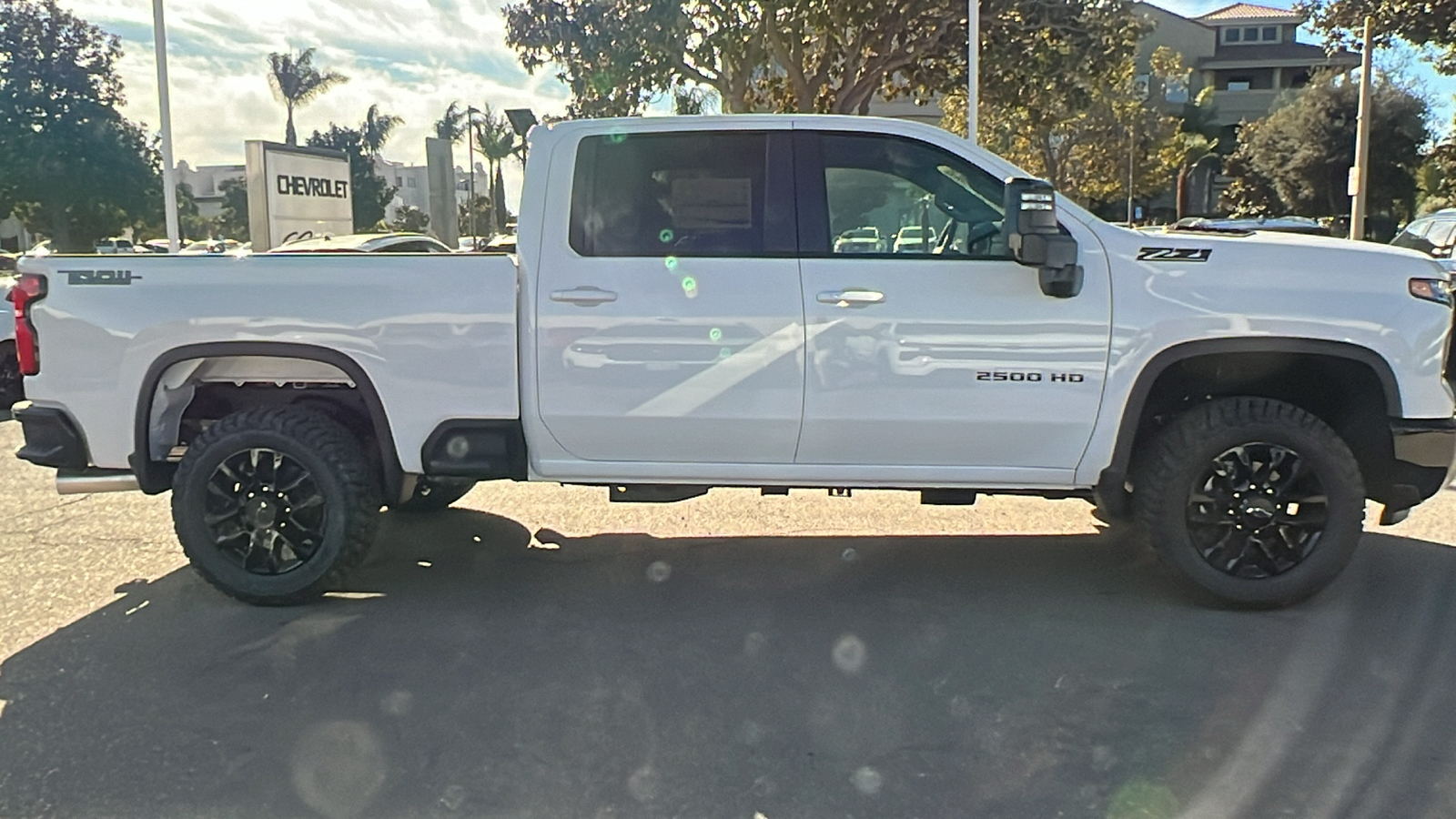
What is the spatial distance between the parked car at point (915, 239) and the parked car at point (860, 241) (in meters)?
0.07

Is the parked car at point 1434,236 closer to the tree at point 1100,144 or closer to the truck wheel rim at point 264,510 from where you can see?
the truck wheel rim at point 264,510

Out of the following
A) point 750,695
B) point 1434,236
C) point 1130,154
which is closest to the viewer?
point 750,695

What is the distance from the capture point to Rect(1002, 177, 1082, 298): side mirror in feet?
13.6

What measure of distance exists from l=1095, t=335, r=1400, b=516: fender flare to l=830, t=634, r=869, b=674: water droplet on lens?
4.20 ft

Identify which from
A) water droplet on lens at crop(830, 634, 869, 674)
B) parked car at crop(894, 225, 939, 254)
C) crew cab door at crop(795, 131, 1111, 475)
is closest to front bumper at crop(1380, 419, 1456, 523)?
crew cab door at crop(795, 131, 1111, 475)

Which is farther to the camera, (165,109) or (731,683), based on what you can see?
Answer: (165,109)

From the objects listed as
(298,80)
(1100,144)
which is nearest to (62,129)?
(298,80)

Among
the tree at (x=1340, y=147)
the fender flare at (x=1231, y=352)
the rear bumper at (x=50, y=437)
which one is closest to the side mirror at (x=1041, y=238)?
the fender flare at (x=1231, y=352)

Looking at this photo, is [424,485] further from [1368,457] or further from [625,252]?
[1368,457]

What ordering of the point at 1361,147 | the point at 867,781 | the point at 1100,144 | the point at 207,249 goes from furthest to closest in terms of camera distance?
the point at 1100,144 < the point at 1361,147 < the point at 207,249 < the point at 867,781

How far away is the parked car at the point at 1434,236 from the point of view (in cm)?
1247

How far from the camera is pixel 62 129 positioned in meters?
40.5

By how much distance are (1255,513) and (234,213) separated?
5754 centimetres

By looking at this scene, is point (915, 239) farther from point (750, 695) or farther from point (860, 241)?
point (750, 695)
